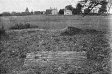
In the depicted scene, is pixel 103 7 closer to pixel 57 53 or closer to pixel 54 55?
pixel 57 53

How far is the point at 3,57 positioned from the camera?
9.18m

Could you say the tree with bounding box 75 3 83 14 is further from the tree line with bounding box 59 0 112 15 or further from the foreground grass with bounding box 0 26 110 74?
the foreground grass with bounding box 0 26 110 74

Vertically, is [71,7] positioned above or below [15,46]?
above

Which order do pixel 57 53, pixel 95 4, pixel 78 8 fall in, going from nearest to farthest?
pixel 57 53, pixel 95 4, pixel 78 8

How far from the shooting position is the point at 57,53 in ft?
29.6

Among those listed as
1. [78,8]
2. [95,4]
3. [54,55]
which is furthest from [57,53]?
[95,4]

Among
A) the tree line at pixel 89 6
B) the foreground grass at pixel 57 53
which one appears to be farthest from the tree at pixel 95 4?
the foreground grass at pixel 57 53

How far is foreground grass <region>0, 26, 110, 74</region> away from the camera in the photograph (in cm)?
735

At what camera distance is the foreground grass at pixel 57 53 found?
7348 mm

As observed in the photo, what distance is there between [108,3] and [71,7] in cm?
296

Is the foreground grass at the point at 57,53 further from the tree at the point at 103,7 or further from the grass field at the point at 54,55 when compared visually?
the tree at the point at 103,7

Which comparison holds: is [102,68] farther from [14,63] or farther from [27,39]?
[27,39]

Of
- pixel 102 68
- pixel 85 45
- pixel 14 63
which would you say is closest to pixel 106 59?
pixel 102 68

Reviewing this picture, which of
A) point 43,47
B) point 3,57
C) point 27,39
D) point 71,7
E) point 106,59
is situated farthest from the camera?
point 71,7
